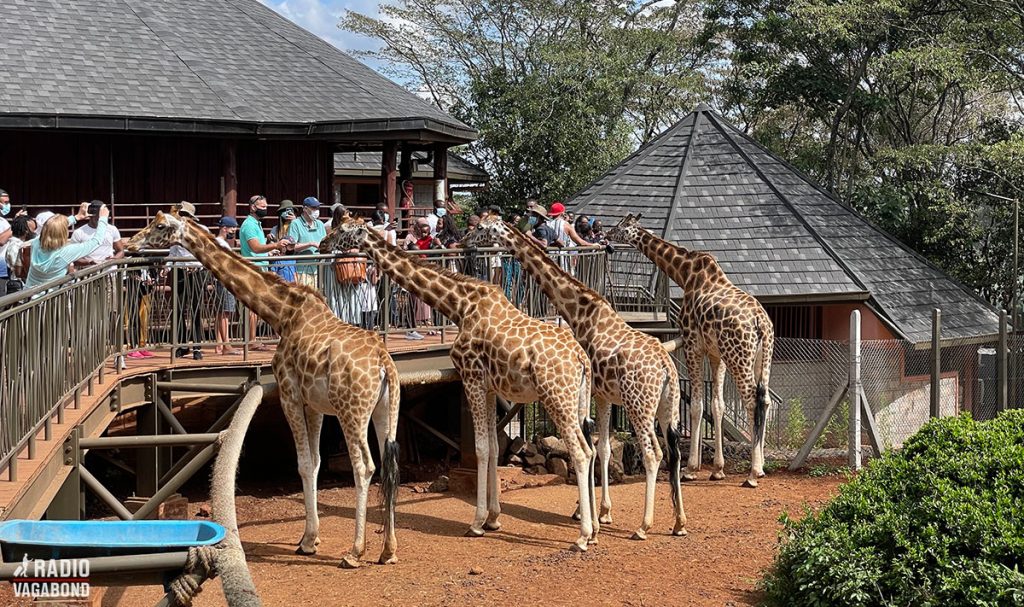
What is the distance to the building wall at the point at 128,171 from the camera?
18.0 m

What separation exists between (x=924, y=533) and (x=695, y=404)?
674cm

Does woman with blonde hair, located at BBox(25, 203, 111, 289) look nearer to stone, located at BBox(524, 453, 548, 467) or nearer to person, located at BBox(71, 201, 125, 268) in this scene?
person, located at BBox(71, 201, 125, 268)

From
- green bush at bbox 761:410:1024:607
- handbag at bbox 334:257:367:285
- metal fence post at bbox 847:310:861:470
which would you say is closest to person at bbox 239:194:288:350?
handbag at bbox 334:257:367:285

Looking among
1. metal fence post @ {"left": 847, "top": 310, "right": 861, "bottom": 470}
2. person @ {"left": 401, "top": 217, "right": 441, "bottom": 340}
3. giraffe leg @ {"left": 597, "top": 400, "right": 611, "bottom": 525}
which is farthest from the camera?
metal fence post @ {"left": 847, "top": 310, "right": 861, "bottom": 470}

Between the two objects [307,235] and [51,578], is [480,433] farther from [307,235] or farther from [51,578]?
[51,578]

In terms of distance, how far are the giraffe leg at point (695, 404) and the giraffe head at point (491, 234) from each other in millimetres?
3118

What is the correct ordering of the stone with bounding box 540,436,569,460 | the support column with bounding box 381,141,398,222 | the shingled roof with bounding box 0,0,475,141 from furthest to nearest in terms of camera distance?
1. the support column with bounding box 381,141,398,222
2. the shingled roof with bounding box 0,0,475,141
3. the stone with bounding box 540,436,569,460

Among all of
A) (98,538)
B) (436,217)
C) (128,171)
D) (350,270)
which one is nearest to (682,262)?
(350,270)

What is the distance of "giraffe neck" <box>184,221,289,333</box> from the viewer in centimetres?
1121

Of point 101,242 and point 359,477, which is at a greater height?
point 101,242

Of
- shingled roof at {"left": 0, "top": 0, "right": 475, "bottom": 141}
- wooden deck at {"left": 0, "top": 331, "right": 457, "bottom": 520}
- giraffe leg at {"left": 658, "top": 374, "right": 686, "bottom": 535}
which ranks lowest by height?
giraffe leg at {"left": 658, "top": 374, "right": 686, "bottom": 535}

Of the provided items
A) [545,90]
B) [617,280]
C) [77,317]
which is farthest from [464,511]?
[545,90]

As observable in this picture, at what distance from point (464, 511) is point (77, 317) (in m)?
5.39

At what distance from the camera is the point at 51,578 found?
15.5ft
